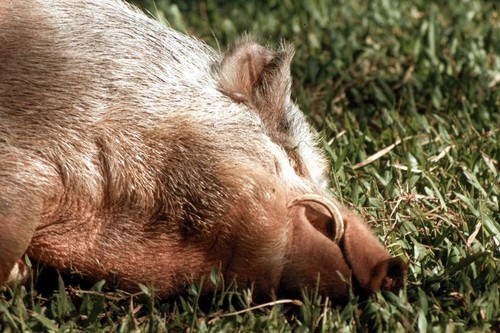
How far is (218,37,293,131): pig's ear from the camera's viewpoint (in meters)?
3.89

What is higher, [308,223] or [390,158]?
[390,158]

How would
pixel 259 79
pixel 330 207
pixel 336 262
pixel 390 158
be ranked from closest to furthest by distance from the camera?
pixel 336 262, pixel 330 207, pixel 259 79, pixel 390 158

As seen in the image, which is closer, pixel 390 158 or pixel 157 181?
pixel 157 181

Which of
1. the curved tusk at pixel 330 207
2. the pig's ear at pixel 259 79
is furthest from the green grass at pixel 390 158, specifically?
the pig's ear at pixel 259 79

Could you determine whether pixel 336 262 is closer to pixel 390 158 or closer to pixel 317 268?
pixel 317 268

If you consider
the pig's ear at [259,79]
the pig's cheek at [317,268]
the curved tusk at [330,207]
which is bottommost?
the pig's cheek at [317,268]

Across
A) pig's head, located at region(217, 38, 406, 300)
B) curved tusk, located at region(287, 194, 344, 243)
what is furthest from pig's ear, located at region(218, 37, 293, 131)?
curved tusk, located at region(287, 194, 344, 243)

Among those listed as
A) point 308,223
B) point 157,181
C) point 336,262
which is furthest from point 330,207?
point 157,181

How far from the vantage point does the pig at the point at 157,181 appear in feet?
11.2

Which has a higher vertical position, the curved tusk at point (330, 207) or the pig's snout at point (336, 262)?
the curved tusk at point (330, 207)

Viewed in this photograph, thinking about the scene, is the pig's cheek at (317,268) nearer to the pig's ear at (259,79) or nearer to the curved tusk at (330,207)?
the curved tusk at (330,207)

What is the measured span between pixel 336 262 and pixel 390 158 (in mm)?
1583

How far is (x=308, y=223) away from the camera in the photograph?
347 cm

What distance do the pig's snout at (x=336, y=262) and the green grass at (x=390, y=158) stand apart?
63 mm
